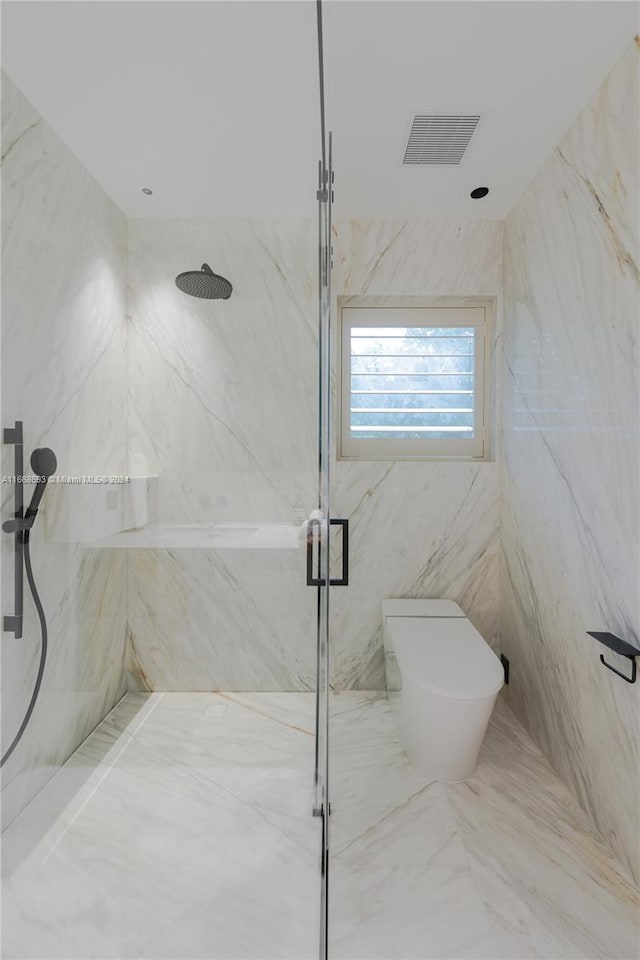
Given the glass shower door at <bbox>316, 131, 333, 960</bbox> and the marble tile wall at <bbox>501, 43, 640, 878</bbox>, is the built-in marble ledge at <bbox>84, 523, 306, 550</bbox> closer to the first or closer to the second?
the glass shower door at <bbox>316, 131, 333, 960</bbox>

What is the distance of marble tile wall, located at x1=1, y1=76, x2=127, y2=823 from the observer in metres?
0.85

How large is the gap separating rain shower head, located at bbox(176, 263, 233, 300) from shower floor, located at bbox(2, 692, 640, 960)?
1182 mm

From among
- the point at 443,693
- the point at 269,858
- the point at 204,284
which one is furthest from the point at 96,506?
the point at 443,693

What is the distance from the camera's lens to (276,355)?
139 cm

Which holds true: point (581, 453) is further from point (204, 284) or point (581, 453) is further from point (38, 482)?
point (38, 482)

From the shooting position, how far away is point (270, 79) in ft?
4.20

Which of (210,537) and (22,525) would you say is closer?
(22,525)

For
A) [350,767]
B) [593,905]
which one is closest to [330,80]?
[350,767]

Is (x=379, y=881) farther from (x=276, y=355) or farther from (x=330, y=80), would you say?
(x=330, y=80)

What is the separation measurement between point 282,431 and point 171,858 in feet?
3.77

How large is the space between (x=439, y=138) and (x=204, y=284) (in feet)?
3.43

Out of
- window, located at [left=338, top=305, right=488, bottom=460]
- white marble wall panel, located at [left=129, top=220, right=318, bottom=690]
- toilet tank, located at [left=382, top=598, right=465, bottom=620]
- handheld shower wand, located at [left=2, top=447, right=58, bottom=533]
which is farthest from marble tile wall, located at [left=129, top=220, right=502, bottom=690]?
window, located at [left=338, top=305, right=488, bottom=460]

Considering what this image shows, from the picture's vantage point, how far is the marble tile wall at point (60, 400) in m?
0.85

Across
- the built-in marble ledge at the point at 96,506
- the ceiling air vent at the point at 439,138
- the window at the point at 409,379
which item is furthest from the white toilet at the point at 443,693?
the ceiling air vent at the point at 439,138
